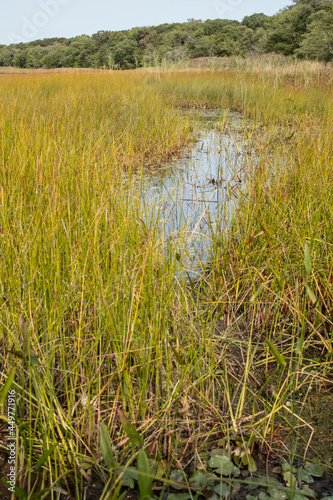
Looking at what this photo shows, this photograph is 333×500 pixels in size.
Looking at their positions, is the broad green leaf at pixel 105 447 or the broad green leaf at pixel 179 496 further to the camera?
the broad green leaf at pixel 179 496

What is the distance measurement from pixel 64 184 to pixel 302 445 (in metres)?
1.51

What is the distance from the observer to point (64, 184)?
1.94m

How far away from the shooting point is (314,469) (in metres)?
1.01

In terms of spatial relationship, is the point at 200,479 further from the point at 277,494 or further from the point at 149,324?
the point at 149,324

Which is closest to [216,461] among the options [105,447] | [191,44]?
[105,447]

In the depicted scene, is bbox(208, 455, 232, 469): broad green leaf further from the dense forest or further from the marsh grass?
the dense forest


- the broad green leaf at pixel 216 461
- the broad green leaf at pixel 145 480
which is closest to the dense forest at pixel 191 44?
the broad green leaf at pixel 216 461

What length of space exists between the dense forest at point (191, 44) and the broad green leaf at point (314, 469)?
1050 cm

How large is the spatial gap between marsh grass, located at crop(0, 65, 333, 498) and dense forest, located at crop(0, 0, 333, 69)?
947 cm

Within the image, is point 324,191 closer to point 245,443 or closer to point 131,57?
point 245,443

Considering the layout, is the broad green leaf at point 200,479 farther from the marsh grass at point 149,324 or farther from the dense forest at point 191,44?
the dense forest at point 191,44

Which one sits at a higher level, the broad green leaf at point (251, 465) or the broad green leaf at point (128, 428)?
the broad green leaf at point (128, 428)

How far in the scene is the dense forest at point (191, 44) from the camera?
16.5 m

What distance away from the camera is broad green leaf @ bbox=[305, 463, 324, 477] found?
1.00 m
